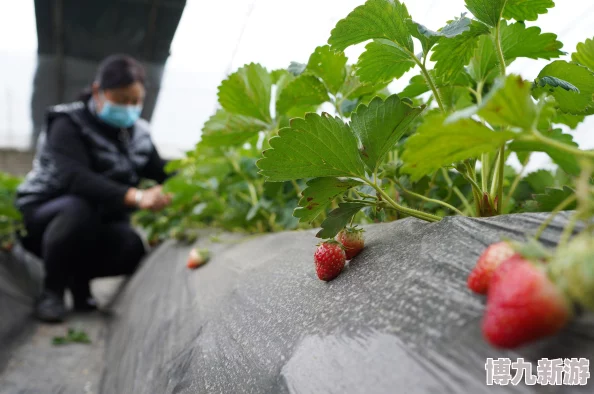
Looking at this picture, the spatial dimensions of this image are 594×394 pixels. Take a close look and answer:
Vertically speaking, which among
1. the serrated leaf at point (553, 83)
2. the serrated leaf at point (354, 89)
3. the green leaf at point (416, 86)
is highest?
the serrated leaf at point (553, 83)

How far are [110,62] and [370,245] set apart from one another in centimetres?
196

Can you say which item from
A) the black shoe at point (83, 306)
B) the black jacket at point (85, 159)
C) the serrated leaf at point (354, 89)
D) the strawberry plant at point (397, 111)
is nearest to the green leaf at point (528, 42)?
the strawberry plant at point (397, 111)

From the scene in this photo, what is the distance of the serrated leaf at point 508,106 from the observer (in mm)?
285

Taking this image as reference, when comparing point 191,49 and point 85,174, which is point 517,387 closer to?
point 85,174

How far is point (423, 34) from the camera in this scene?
1.59 ft

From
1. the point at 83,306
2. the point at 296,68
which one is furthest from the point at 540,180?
the point at 83,306

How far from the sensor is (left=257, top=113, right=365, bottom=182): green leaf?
A: 18.8 inches

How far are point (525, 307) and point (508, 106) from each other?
126 mm

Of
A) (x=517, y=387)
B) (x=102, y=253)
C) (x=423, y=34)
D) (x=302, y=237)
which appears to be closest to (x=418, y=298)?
(x=517, y=387)

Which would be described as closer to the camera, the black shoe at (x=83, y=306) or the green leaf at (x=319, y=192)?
the green leaf at (x=319, y=192)

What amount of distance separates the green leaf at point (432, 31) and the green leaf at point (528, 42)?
9cm

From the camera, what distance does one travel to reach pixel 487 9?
481 millimetres

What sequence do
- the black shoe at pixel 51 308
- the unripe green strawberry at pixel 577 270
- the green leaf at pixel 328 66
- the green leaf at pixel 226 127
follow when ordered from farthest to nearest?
the black shoe at pixel 51 308 → the green leaf at pixel 226 127 → the green leaf at pixel 328 66 → the unripe green strawberry at pixel 577 270

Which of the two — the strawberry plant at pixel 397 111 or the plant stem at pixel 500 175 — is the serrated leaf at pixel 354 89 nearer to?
the strawberry plant at pixel 397 111
